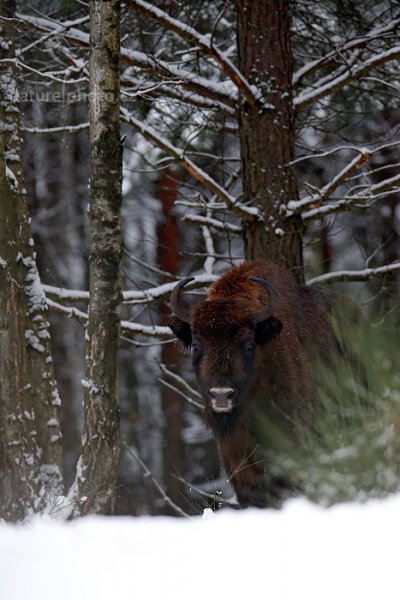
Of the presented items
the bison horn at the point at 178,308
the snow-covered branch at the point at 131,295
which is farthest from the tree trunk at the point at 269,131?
the bison horn at the point at 178,308

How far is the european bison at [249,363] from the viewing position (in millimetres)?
6535

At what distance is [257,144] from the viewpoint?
27.8 feet

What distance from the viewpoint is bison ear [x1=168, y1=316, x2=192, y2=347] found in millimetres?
7180

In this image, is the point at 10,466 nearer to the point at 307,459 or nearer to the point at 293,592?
the point at 307,459

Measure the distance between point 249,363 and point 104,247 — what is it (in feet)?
5.00

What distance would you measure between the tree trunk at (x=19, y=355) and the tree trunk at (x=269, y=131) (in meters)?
2.42

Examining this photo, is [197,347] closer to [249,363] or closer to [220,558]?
[249,363]

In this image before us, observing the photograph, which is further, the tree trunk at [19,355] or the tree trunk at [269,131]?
the tree trunk at [269,131]

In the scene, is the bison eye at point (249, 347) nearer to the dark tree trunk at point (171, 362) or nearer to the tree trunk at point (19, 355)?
the tree trunk at point (19, 355)

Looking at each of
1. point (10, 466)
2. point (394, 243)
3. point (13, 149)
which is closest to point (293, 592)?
point (10, 466)

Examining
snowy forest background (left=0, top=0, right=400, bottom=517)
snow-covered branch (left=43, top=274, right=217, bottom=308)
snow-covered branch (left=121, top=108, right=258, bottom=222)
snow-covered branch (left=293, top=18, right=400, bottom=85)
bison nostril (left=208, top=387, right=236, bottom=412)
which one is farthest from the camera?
snow-covered branch (left=43, top=274, right=217, bottom=308)

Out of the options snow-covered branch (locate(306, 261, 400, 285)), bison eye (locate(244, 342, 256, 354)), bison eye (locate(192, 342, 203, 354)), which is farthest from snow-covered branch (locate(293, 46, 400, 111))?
bison eye (locate(192, 342, 203, 354))

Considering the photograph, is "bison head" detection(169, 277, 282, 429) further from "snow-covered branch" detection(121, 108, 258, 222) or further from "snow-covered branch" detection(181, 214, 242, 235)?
"snow-covered branch" detection(181, 214, 242, 235)

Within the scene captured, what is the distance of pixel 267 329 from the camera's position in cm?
691
